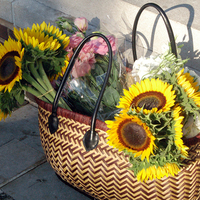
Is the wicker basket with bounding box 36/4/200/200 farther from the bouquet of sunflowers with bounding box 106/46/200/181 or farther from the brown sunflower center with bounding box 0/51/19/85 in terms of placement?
the brown sunflower center with bounding box 0/51/19/85

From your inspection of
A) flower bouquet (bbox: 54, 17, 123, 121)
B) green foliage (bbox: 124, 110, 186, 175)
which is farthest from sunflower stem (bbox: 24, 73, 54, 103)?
green foliage (bbox: 124, 110, 186, 175)

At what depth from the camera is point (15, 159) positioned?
5.93ft

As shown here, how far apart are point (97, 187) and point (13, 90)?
569 mm

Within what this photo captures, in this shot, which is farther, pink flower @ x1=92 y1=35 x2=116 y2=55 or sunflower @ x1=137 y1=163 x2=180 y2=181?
pink flower @ x1=92 y1=35 x2=116 y2=55

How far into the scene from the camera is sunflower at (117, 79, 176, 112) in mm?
1023

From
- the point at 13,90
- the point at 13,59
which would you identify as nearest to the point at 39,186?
the point at 13,90

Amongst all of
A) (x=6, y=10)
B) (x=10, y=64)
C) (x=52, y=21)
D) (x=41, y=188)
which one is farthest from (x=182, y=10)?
(x=6, y=10)

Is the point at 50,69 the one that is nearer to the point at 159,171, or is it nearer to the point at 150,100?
the point at 150,100

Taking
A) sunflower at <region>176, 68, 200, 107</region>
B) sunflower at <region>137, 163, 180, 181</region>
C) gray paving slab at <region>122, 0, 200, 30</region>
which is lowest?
sunflower at <region>137, 163, 180, 181</region>

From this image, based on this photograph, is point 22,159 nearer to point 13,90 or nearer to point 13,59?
point 13,90

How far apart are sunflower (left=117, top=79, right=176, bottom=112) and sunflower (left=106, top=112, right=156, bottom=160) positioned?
56 mm

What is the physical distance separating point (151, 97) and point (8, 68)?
621mm

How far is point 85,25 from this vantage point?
1.51 meters

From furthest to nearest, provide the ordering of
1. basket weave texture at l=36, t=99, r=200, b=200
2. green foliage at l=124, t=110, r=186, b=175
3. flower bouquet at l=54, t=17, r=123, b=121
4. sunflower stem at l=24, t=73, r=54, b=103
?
flower bouquet at l=54, t=17, r=123, b=121, sunflower stem at l=24, t=73, r=54, b=103, basket weave texture at l=36, t=99, r=200, b=200, green foliage at l=124, t=110, r=186, b=175
